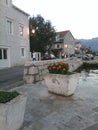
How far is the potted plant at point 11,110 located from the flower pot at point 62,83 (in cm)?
261

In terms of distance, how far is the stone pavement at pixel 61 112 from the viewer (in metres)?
3.96

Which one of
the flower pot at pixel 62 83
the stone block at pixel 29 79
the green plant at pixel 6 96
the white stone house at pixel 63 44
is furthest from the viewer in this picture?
the white stone house at pixel 63 44

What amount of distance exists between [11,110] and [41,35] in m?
30.3

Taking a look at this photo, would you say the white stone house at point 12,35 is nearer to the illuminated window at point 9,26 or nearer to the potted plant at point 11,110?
the illuminated window at point 9,26

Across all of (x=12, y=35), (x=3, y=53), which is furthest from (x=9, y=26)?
(x=3, y=53)

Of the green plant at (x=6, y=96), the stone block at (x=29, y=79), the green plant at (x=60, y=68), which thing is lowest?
the stone block at (x=29, y=79)

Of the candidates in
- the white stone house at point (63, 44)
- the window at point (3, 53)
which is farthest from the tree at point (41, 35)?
the white stone house at point (63, 44)

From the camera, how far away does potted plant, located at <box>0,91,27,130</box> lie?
10.5 feet

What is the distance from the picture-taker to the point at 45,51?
34250 mm

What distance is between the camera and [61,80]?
620 cm

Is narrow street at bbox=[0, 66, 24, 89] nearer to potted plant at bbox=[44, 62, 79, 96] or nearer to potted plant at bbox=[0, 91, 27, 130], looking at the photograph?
potted plant at bbox=[44, 62, 79, 96]

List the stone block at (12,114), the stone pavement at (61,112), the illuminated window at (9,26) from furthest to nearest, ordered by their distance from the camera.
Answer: the illuminated window at (9,26) < the stone pavement at (61,112) < the stone block at (12,114)

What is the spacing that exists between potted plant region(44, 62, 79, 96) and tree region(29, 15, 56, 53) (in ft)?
87.0

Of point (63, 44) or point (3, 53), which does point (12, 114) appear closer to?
point (3, 53)
